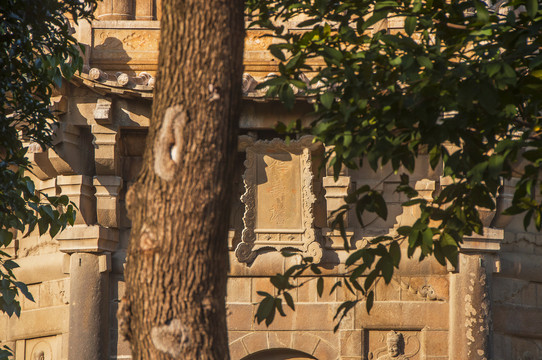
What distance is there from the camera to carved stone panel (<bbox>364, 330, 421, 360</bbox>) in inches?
377

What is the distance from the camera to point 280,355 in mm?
9898

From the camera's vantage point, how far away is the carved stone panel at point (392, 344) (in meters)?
9.59

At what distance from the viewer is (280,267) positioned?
32.1ft

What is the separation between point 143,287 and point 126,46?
624 centimetres

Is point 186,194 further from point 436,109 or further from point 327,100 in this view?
point 436,109

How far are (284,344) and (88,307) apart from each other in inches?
89.9

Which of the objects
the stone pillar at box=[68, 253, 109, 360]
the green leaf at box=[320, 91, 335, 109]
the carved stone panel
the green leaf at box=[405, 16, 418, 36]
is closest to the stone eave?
the stone pillar at box=[68, 253, 109, 360]

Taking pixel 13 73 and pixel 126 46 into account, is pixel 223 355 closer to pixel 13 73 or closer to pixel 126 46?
pixel 13 73

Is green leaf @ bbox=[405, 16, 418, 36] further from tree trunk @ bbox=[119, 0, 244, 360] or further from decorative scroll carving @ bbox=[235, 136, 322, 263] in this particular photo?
decorative scroll carving @ bbox=[235, 136, 322, 263]

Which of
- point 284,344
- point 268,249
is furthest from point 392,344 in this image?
point 268,249

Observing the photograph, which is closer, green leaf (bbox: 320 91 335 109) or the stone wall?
green leaf (bbox: 320 91 335 109)

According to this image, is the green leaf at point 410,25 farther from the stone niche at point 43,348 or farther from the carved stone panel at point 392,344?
the stone niche at point 43,348

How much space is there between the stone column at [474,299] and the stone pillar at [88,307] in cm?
398

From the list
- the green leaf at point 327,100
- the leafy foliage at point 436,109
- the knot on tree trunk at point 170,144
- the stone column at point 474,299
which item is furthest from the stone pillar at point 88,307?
the knot on tree trunk at point 170,144
